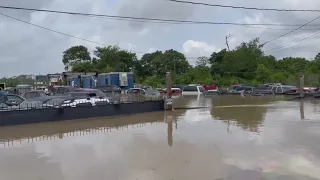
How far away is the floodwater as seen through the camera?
8.39m

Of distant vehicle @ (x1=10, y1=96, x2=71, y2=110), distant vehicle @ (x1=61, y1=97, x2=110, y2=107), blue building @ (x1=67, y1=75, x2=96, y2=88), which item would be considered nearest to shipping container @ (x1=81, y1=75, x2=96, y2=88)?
blue building @ (x1=67, y1=75, x2=96, y2=88)

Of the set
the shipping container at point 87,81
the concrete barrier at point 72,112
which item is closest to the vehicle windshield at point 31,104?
the concrete barrier at point 72,112

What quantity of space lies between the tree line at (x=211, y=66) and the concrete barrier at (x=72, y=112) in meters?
40.2

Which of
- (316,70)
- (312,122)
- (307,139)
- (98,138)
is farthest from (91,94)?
(316,70)

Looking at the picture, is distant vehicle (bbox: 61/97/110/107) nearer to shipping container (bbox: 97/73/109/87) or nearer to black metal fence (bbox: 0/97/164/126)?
black metal fence (bbox: 0/97/164/126)

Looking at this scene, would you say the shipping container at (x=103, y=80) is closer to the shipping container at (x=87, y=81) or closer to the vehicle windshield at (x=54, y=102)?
the shipping container at (x=87, y=81)

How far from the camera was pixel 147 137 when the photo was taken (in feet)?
45.1

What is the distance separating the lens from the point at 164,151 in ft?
36.0

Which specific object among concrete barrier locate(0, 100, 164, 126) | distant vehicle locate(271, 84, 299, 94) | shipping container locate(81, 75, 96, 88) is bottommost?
concrete barrier locate(0, 100, 164, 126)

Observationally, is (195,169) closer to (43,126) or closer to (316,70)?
(43,126)

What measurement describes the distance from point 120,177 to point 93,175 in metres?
0.63

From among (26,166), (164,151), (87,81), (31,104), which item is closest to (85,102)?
(31,104)

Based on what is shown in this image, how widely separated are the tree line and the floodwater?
4518 cm

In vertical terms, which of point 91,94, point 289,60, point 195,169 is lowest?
point 195,169
